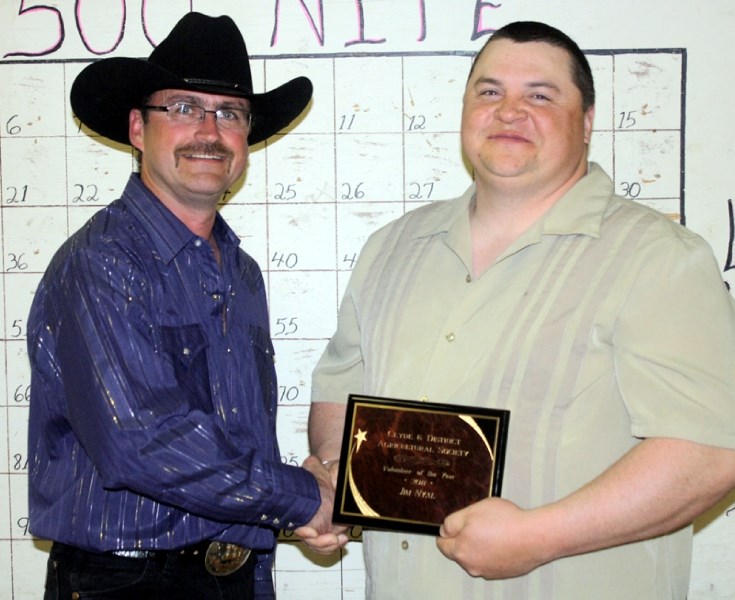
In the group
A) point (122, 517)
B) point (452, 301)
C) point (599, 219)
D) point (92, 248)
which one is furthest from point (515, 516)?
point (92, 248)

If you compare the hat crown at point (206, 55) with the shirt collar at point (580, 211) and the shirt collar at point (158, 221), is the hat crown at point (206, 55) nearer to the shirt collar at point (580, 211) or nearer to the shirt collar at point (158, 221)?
the shirt collar at point (158, 221)

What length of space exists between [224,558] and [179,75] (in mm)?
995

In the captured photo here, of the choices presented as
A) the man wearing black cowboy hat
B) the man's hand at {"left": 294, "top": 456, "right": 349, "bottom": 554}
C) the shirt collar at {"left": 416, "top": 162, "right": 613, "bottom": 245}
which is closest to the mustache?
the man wearing black cowboy hat

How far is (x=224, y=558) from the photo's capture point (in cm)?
177

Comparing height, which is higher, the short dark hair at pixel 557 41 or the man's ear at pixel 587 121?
the short dark hair at pixel 557 41

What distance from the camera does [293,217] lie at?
2.26m

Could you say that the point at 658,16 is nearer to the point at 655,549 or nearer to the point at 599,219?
the point at 599,219

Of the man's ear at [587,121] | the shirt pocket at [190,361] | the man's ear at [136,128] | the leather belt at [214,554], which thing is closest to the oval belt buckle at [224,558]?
the leather belt at [214,554]

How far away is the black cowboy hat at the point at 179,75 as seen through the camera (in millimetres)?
1788

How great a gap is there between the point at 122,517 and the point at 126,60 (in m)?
0.90

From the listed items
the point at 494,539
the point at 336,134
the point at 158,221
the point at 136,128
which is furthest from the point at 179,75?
the point at 494,539

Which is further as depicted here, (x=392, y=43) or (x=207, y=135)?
(x=392, y=43)

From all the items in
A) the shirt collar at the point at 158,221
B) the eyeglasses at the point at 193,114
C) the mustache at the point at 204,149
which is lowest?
the shirt collar at the point at 158,221

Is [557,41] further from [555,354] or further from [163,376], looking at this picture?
[163,376]
